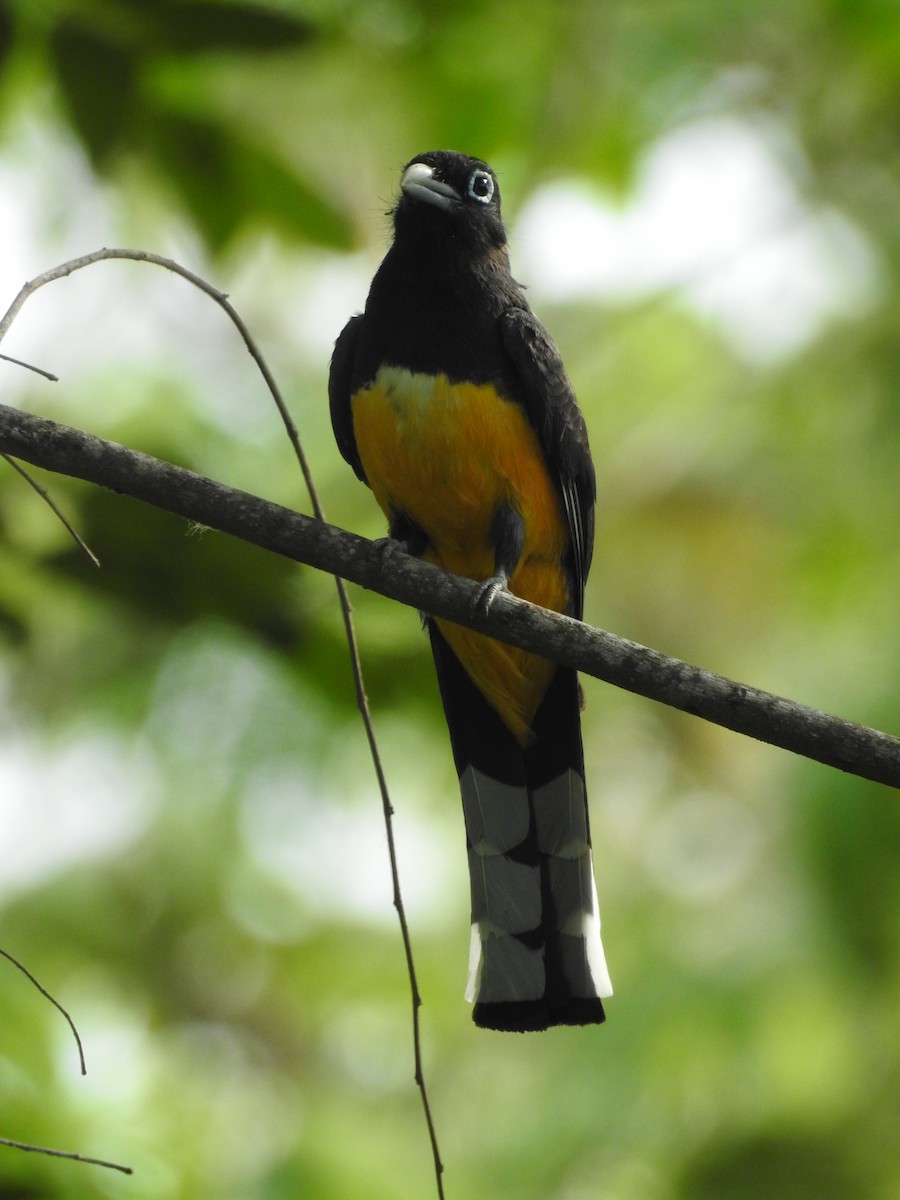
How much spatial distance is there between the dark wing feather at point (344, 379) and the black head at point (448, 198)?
38 centimetres

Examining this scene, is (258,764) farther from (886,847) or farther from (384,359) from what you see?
(384,359)

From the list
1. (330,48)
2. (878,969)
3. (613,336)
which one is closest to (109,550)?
(330,48)

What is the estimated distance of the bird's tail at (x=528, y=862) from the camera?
14.0 feet

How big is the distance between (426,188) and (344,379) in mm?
695

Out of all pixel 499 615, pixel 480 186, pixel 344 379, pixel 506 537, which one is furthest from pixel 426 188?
pixel 499 615

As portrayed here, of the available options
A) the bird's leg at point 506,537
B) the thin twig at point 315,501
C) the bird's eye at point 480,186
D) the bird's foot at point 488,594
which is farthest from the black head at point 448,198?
the thin twig at point 315,501

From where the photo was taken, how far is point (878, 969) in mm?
7625

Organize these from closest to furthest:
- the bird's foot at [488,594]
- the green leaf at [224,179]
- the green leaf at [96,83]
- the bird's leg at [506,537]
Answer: the bird's foot at [488,594], the green leaf at [96,83], the green leaf at [224,179], the bird's leg at [506,537]

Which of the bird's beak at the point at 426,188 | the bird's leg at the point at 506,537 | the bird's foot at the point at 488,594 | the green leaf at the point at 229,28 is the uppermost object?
the bird's beak at the point at 426,188

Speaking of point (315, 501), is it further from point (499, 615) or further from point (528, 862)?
point (528, 862)

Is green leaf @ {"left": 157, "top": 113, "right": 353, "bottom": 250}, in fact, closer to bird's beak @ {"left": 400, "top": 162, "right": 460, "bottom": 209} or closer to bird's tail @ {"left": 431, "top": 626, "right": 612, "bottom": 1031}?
bird's beak @ {"left": 400, "top": 162, "right": 460, "bottom": 209}

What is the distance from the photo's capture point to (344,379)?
464 centimetres

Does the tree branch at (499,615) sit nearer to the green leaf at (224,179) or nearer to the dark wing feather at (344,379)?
the green leaf at (224,179)

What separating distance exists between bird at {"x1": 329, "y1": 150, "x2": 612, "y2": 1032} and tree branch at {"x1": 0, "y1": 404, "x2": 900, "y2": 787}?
3.38 feet
